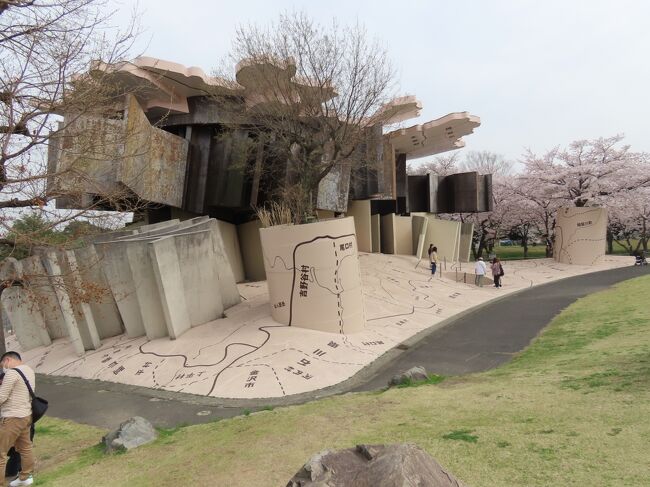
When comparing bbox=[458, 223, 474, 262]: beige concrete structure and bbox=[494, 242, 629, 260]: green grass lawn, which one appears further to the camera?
bbox=[494, 242, 629, 260]: green grass lawn

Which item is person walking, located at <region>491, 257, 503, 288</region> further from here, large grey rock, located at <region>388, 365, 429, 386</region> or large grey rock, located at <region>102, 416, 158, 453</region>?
large grey rock, located at <region>102, 416, 158, 453</region>

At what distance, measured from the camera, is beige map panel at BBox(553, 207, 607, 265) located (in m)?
26.5

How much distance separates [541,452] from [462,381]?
3495 mm

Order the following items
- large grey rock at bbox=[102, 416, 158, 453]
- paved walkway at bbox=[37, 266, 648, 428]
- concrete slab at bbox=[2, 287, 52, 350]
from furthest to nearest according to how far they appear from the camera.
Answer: concrete slab at bbox=[2, 287, 52, 350] < paved walkway at bbox=[37, 266, 648, 428] < large grey rock at bbox=[102, 416, 158, 453]

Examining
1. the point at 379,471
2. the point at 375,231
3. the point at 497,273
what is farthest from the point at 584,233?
the point at 379,471

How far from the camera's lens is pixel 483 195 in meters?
30.4

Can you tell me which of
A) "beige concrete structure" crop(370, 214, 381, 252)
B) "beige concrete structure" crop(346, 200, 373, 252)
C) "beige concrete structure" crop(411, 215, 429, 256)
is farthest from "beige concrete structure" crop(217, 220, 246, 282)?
"beige concrete structure" crop(411, 215, 429, 256)

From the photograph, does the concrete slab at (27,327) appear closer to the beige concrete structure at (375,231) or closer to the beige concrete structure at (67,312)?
the beige concrete structure at (67,312)

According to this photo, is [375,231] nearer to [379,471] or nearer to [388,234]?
[388,234]

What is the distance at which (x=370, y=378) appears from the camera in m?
9.69

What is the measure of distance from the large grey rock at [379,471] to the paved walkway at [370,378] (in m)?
5.39

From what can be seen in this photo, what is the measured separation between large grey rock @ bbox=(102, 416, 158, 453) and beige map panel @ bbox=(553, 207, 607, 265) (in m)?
26.3

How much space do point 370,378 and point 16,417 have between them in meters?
6.28

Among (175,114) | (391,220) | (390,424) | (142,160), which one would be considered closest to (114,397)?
(390,424)
